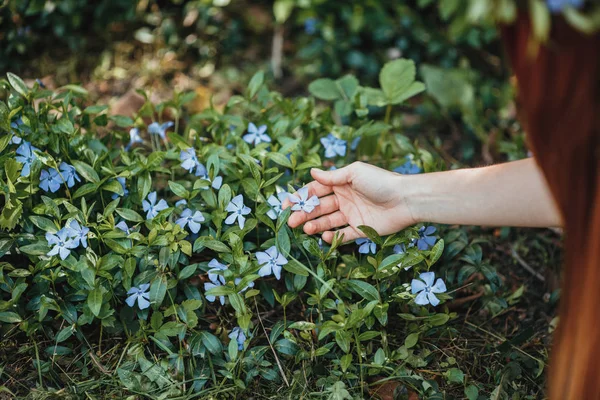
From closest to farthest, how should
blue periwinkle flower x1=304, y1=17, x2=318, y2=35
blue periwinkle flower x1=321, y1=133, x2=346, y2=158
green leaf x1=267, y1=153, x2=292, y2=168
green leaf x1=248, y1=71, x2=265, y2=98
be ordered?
1. green leaf x1=267, y1=153, x2=292, y2=168
2. blue periwinkle flower x1=321, y1=133, x2=346, y2=158
3. green leaf x1=248, y1=71, x2=265, y2=98
4. blue periwinkle flower x1=304, y1=17, x2=318, y2=35

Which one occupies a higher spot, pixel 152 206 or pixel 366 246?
pixel 152 206

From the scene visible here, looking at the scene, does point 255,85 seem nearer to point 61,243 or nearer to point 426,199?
point 426,199

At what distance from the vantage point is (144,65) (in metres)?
3.45

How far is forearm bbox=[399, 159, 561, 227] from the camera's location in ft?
5.76

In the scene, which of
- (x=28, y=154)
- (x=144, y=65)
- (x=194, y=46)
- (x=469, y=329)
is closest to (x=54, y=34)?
(x=144, y=65)

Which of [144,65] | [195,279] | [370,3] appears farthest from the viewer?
[144,65]

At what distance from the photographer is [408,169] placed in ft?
7.70

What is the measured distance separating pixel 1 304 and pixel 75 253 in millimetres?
253

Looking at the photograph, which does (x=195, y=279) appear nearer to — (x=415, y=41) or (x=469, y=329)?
(x=469, y=329)

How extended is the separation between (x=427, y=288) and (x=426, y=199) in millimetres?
274

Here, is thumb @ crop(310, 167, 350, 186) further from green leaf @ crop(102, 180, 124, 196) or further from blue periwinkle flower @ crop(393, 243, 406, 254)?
green leaf @ crop(102, 180, 124, 196)

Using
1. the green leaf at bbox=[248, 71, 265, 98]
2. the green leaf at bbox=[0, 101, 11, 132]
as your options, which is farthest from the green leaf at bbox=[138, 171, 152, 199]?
the green leaf at bbox=[248, 71, 265, 98]

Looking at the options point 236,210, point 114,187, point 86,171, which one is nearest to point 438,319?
point 236,210

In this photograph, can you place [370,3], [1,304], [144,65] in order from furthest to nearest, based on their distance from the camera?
[144,65] < [370,3] < [1,304]
